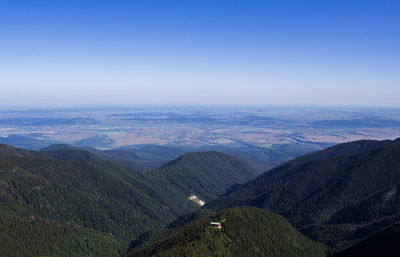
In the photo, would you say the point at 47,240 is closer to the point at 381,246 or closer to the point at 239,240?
the point at 239,240

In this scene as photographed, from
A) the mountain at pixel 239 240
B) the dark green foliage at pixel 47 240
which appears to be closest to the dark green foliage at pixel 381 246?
the mountain at pixel 239 240

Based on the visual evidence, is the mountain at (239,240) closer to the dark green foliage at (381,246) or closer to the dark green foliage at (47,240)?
the dark green foliage at (381,246)

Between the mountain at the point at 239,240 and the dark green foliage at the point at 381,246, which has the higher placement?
the dark green foliage at the point at 381,246

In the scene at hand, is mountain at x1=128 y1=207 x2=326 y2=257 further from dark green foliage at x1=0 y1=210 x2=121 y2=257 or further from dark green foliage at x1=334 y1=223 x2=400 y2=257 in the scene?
dark green foliage at x1=0 y1=210 x2=121 y2=257

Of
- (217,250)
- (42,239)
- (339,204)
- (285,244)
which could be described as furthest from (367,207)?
(42,239)

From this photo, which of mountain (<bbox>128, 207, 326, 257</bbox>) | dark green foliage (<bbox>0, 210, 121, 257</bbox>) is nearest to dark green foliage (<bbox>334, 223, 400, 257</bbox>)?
mountain (<bbox>128, 207, 326, 257</bbox>)

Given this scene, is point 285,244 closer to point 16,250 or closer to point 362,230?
point 362,230
